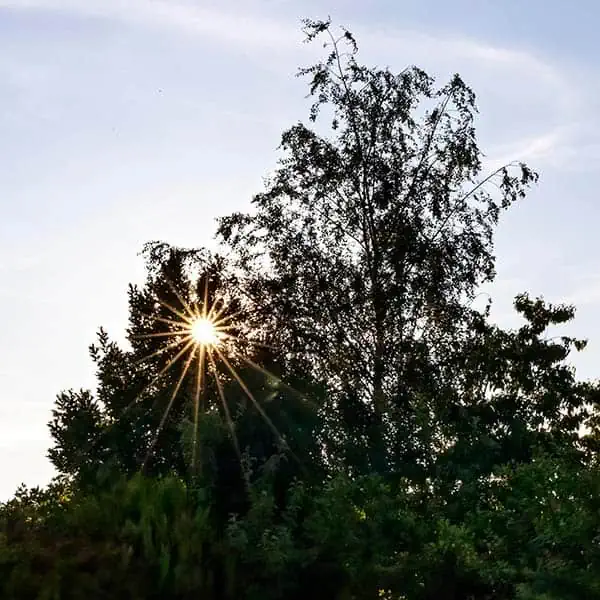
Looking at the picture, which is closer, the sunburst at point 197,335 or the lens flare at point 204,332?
the sunburst at point 197,335

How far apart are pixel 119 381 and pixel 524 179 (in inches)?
568

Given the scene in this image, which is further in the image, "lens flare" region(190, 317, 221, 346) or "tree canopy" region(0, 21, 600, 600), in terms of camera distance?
"lens flare" region(190, 317, 221, 346)

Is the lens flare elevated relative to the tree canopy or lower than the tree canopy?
elevated

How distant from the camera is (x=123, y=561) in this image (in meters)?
8.54

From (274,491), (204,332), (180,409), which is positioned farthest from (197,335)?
(274,491)

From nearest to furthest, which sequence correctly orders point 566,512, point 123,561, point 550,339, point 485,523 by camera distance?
point 123,561 → point 566,512 → point 485,523 → point 550,339

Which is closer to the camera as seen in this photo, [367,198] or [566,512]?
[566,512]

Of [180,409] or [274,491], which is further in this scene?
[180,409]

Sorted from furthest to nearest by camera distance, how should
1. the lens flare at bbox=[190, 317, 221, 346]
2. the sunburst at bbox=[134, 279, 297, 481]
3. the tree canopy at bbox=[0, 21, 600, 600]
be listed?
the lens flare at bbox=[190, 317, 221, 346], the sunburst at bbox=[134, 279, 297, 481], the tree canopy at bbox=[0, 21, 600, 600]

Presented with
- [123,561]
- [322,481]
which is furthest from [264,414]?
[123,561]

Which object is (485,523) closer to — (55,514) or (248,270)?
(55,514)

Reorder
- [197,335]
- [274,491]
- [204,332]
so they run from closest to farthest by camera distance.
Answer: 1. [274,491]
2. [197,335]
3. [204,332]

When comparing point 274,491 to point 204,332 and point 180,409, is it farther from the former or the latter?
point 204,332

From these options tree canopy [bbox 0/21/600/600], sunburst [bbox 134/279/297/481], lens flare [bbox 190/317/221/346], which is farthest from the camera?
lens flare [bbox 190/317/221/346]
